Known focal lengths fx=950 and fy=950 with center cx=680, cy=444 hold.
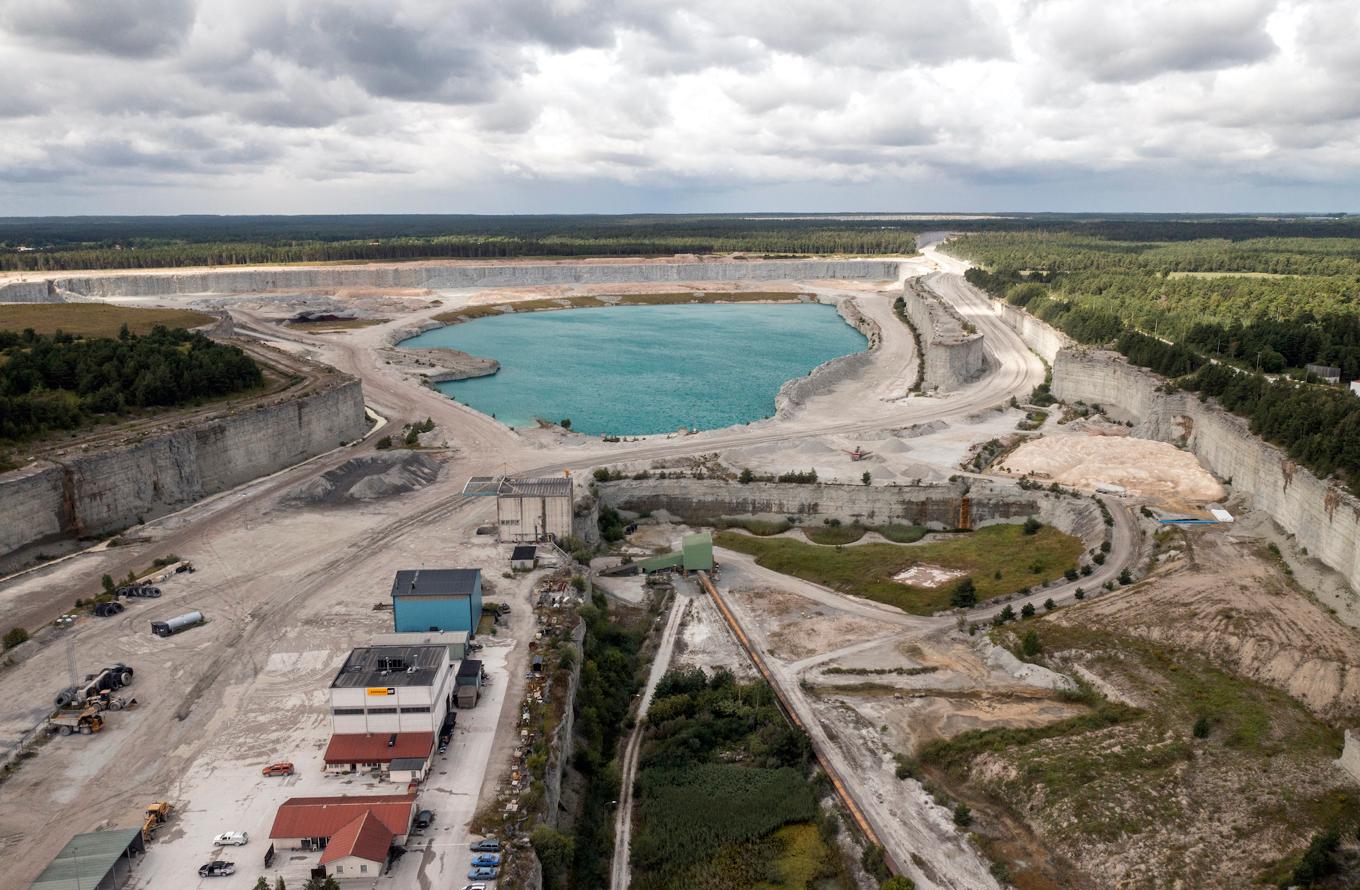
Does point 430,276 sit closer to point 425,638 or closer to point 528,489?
point 528,489

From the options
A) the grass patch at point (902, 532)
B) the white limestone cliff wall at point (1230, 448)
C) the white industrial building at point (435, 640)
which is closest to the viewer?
the white industrial building at point (435, 640)

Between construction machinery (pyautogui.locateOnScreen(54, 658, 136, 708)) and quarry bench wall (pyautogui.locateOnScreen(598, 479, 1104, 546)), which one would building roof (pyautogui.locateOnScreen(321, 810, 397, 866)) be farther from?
quarry bench wall (pyautogui.locateOnScreen(598, 479, 1104, 546))

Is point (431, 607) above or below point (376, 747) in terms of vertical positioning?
above

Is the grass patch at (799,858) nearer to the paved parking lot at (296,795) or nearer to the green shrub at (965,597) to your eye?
the paved parking lot at (296,795)

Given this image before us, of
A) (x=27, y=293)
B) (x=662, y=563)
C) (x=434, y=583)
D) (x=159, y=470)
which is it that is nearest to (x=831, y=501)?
(x=662, y=563)

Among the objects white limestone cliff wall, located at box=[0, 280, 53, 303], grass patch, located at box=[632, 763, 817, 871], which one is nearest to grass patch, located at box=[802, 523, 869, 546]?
grass patch, located at box=[632, 763, 817, 871]

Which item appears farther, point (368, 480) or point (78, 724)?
point (368, 480)

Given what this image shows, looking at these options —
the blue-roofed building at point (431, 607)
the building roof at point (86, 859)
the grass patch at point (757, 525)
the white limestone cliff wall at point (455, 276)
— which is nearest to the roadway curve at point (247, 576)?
the building roof at point (86, 859)
